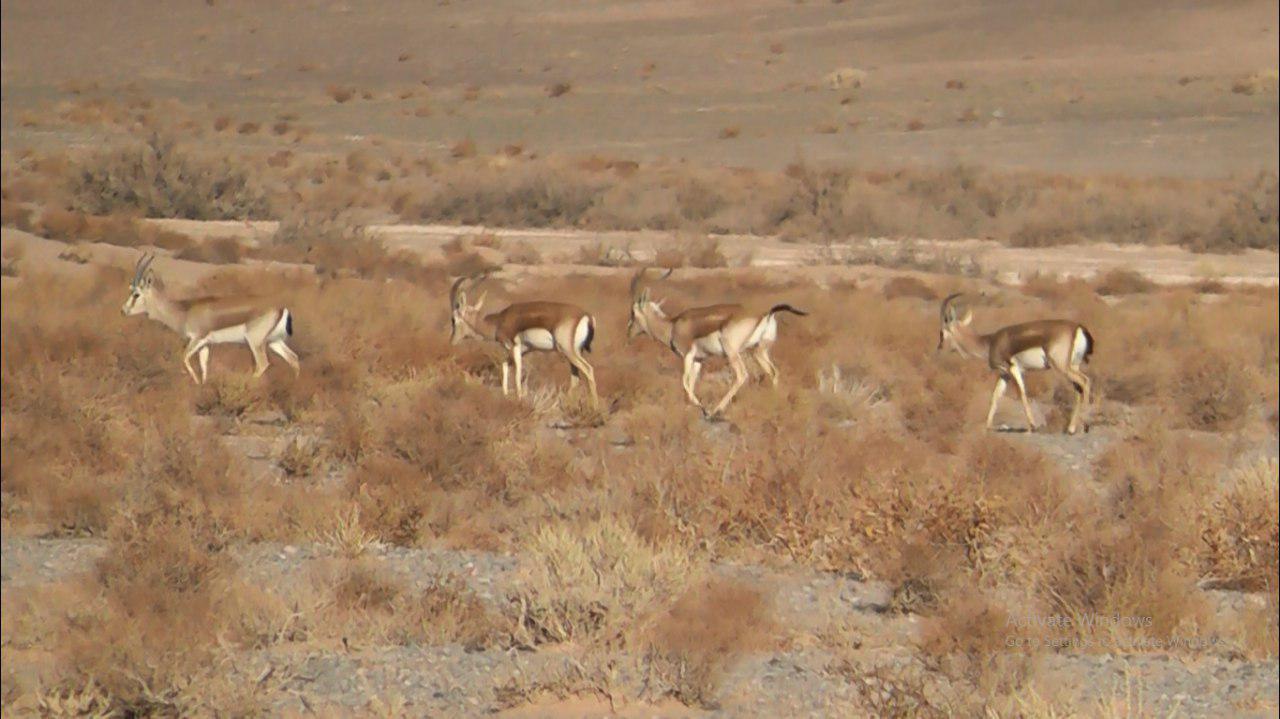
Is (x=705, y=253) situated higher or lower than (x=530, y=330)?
lower

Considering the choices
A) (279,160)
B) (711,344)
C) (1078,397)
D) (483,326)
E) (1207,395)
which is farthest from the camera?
(1207,395)

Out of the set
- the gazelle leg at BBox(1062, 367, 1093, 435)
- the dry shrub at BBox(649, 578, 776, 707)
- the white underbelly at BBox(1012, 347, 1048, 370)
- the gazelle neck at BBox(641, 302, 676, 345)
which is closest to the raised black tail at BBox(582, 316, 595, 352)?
the gazelle neck at BBox(641, 302, 676, 345)

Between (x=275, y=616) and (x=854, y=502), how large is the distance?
3933mm

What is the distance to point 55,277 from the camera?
903cm

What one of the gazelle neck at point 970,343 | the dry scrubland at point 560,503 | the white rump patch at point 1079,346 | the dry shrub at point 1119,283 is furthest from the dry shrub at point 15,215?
the dry shrub at point 1119,283

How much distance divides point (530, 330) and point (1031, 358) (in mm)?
3913

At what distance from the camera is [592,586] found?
8055 mm

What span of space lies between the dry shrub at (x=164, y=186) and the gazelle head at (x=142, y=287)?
1.19 feet

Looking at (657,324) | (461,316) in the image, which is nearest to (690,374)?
(657,324)

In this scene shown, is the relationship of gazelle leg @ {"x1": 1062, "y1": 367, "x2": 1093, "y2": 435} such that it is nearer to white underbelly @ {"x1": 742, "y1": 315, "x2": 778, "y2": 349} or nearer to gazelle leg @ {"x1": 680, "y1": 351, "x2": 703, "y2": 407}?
gazelle leg @ {"x1": 680, "y1": 351, "x2": 703, "y2": 407}

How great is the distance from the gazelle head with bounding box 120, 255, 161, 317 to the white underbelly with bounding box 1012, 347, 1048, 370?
264 inches

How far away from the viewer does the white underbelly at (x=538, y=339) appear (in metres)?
10.2

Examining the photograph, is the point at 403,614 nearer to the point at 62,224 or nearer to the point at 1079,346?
the point at 62,224

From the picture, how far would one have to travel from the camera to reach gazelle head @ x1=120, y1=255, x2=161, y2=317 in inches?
237
